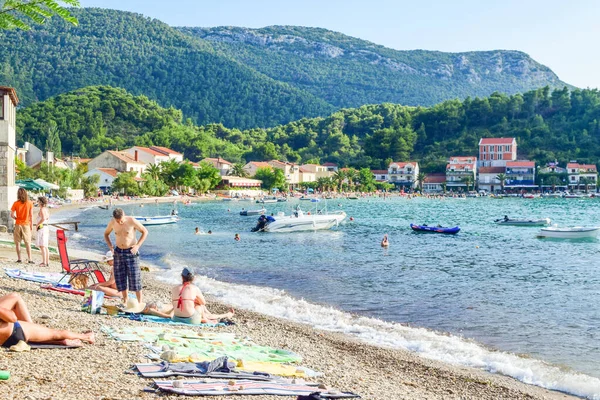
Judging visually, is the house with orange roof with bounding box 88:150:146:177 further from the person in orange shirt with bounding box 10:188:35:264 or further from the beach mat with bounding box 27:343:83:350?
the beach mat with bounding box 27:343:83:350

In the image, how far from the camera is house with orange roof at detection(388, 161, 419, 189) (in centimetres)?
16288

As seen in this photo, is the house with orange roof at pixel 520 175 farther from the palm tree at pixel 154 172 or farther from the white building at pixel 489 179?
the palm tree at pixel 154 172

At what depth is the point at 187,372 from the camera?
25.3 ft

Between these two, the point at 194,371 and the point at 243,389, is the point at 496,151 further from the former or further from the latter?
the point at 243,389

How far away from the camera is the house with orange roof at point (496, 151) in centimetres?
16088

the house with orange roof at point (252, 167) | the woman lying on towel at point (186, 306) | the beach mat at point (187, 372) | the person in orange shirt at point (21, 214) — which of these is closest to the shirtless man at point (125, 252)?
the woman lying on towel at point (186, 306)

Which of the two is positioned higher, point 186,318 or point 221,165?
point 221,165

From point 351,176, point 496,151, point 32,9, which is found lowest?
point 351,176

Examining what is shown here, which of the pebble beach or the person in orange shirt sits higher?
the person in orange shirt

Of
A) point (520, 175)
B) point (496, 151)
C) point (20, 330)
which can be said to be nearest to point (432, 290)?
point (20, 330)

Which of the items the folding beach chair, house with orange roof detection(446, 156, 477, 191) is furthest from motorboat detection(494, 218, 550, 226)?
house with orange roof detection(446, 156, 477, 191)

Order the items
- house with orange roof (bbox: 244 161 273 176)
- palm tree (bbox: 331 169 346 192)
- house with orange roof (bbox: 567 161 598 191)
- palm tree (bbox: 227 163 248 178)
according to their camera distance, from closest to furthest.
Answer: palm tree (bbox: 227 163 248 178), house with orange roof (bbox: 244 161 273 176), palm tree (bbox: 331 169 346 192), house with orange roof (bbox: 567 161 598 191)

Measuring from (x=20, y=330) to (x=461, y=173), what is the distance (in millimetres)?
157030

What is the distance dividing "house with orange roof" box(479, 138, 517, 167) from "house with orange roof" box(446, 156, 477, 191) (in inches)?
202
